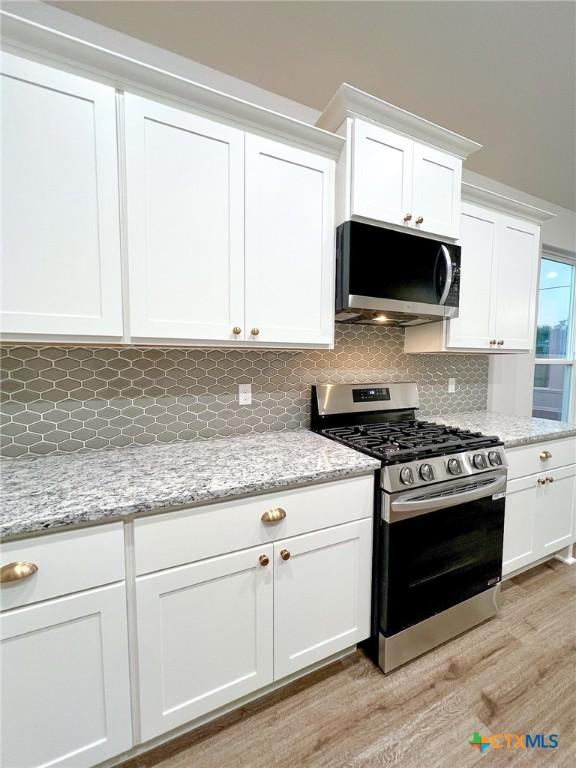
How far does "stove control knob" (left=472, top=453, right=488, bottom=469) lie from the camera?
1.54m

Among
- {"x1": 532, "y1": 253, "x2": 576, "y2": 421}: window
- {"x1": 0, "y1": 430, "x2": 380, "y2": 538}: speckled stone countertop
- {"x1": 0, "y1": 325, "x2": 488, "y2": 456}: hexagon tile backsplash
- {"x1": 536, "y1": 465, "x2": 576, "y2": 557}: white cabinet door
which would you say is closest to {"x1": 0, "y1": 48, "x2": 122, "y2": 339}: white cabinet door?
{"x1": 0, "y1": 325, "x2": 488, "y2": 456}: hexagon tile backsplash

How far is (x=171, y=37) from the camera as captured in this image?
146 cm

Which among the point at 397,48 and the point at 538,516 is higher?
the point at 397,48

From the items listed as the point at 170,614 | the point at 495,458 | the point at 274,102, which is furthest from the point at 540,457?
the point at 274,102

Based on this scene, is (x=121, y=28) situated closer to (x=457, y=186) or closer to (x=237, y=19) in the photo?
(x=237, y=19)

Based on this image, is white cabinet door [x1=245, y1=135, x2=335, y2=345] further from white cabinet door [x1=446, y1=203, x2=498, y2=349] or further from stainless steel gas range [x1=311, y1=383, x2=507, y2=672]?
white cabinet door [x1=446, y1=203, x2=498, y2=349]

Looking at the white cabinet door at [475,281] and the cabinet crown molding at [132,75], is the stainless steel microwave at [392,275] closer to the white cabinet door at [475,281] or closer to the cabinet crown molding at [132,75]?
the white cabinet door at [475,281]

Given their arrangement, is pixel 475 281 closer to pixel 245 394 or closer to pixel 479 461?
pixel 479 461

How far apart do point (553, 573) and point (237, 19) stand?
352 centimetres

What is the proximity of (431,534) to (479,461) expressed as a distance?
42cm

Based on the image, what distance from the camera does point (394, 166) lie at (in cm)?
158

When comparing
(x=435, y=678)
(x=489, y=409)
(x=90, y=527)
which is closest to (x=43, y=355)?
(x=90, y=527)

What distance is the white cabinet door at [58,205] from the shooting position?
1026 millimetres

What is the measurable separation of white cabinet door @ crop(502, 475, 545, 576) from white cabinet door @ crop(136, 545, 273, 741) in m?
1.48
